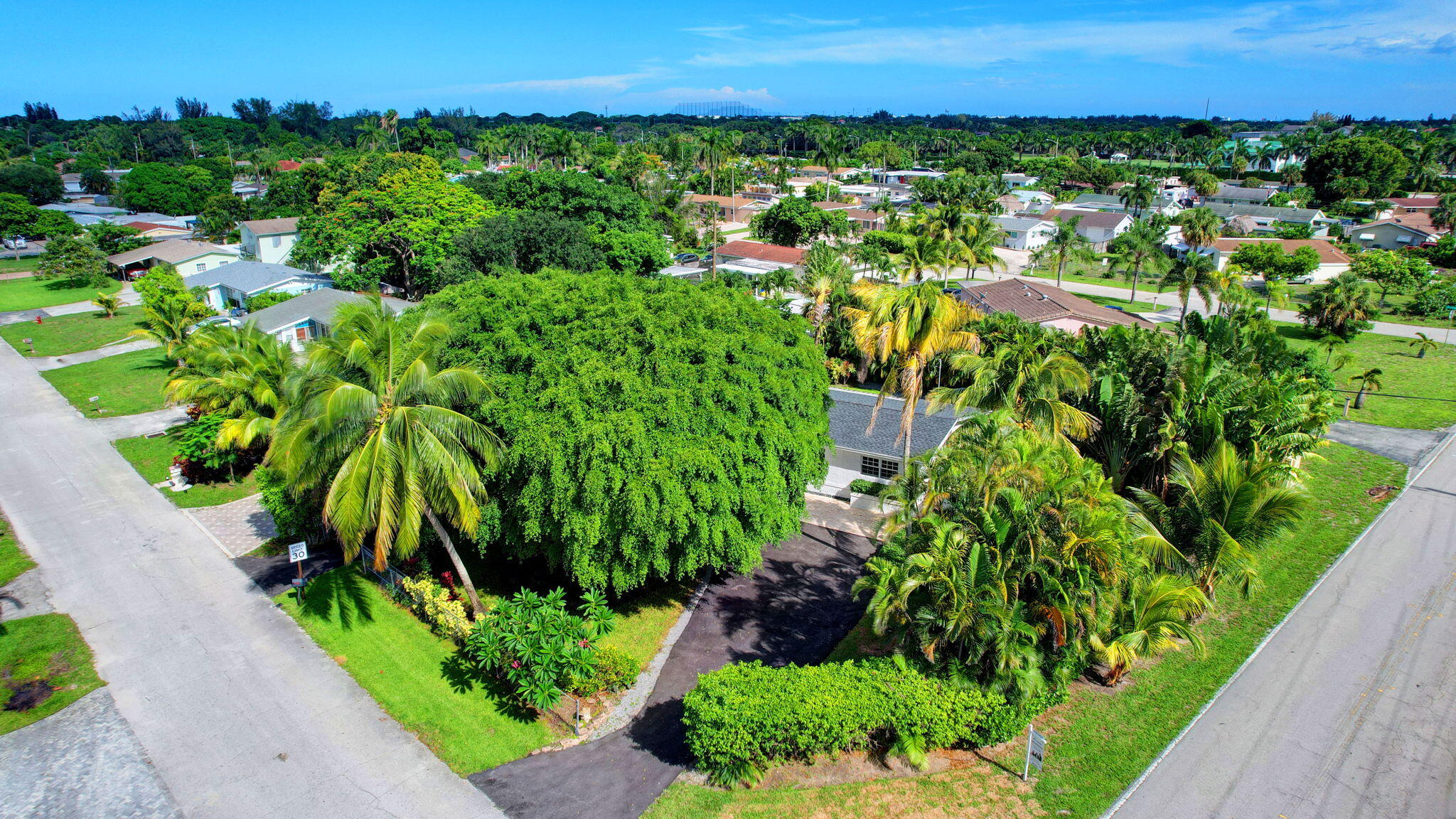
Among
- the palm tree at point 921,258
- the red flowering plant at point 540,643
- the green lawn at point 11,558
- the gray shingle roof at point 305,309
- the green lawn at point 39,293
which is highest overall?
the palm tree at point 921,258

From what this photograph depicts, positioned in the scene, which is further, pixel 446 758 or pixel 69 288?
pixel 69 288

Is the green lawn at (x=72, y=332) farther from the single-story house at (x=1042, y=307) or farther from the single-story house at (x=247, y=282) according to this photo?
the single-story house at (x=1042, y=307)

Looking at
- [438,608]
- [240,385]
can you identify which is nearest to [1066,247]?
[438,608]

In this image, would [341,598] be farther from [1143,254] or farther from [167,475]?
[1143,254]

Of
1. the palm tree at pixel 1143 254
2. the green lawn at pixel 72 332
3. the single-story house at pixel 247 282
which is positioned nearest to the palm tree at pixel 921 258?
the palm tree at pixel 1143 254

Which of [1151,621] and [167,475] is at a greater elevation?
[1151,621]

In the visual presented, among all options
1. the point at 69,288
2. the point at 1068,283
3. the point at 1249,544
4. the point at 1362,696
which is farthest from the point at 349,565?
the point at 1068,283

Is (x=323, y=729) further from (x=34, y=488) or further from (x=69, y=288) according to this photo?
(x=69, y=288)
